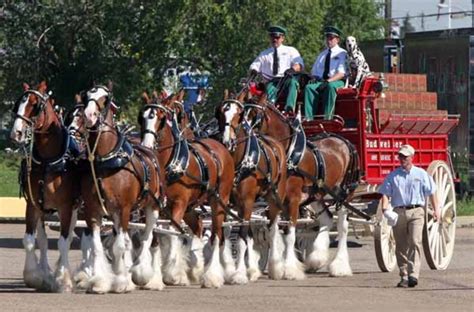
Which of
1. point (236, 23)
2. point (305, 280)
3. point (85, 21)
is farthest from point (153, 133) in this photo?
point (85, 21)

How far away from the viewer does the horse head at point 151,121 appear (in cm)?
1617

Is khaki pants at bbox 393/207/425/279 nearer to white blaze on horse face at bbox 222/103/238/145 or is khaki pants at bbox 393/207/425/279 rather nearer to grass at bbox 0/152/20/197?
white blaze on horse face at bbox 222/103/238/145

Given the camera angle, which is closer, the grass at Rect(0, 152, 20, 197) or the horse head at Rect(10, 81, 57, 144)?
the horse head at Rect(10, 81, 57, 144)

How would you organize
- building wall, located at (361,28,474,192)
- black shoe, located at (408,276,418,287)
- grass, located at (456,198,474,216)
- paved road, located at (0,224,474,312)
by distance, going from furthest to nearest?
grass, located at (456,198,474,216) → building wall, located at (361,28,474,192) → black shoe, located at (408,276,418,287) → paved road, located at (0,224,474,312)

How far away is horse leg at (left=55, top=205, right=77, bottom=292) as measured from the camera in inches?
616

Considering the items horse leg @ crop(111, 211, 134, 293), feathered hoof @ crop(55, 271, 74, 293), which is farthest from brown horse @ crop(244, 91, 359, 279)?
feathered hoof @ crop(55, 271, 74, 293)

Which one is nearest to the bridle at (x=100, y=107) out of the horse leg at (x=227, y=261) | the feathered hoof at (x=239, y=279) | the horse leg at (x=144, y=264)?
the horse leg at (x=144, y=264)

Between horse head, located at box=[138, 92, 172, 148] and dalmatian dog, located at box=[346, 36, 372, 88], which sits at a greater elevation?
dalmatian dog, located at box=[346, 36, 372, 88]

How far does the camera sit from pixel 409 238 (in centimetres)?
1675

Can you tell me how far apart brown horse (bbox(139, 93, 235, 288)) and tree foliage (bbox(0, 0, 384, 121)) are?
17164 millimetres

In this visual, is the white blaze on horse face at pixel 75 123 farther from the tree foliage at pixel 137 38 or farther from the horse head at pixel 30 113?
the tree foliage at pixel 137 38

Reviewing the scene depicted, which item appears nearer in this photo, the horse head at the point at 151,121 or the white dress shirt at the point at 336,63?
the horse head at the point at 151,121

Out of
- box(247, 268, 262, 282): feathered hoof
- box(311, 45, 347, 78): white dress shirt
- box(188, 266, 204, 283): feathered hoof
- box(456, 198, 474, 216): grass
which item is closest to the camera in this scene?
box(188, 266, 204, 283): feathered hoof

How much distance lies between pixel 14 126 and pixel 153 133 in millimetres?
1641
